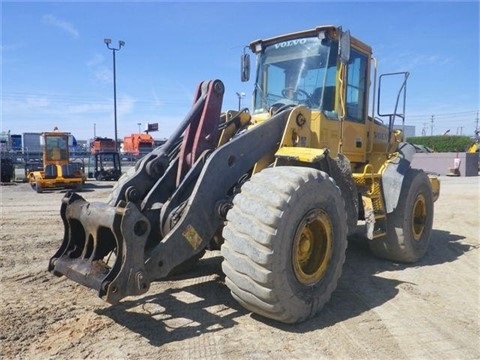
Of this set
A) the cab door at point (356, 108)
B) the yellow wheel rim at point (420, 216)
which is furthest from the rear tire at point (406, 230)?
the cab door at point (356, 108)

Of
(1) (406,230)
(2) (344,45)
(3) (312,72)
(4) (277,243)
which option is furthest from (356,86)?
(4) (277,243)

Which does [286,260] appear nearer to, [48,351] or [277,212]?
[277,212]

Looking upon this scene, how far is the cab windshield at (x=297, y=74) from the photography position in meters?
5.71

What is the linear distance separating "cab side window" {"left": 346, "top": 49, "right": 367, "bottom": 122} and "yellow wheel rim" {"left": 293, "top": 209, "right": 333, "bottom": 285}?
2408 millimetres

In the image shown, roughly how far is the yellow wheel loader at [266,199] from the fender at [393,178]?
0.05 feet

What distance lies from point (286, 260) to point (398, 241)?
3.01 meters

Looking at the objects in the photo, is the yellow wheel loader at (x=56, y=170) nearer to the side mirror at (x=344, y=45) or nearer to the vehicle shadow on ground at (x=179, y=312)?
the vehicle shadow on ground at (x=179, y=312)

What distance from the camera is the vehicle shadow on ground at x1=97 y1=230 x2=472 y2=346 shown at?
158 inches

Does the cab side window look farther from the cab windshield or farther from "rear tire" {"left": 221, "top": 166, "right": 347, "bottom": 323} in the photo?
"rear tire" {"left": 221, "top": 166, "right": 347, "bottom": 323}

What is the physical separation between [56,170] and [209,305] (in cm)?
1624

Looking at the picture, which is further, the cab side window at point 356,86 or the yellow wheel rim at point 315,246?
the cab side window at point 356,86

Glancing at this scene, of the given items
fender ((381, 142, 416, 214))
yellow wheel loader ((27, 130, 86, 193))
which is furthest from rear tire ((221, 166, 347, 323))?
yellow wheel loader ((27, 130, 86, 193))

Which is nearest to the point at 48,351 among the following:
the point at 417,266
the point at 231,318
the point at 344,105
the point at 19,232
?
the point at 231,318

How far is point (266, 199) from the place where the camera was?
3.87m
